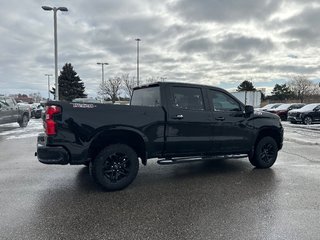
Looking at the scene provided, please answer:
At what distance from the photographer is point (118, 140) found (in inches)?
228

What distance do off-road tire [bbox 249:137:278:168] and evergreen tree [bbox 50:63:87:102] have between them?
6637 centimetres

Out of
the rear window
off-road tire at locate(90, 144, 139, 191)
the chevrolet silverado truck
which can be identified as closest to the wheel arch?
off-road tire at locate(90, 144, 139, 191)

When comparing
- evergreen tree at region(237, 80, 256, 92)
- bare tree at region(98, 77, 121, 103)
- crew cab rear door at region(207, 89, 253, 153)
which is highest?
evergreen tree at region(237, 80, 256, 92)

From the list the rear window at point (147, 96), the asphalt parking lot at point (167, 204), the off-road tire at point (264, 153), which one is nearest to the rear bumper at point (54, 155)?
the asphalt parking lot at point (167, 204)

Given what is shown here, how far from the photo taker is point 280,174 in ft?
22.8

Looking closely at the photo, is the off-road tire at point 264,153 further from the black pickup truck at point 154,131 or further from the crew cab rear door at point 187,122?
the crew cab rear door at point 187,122

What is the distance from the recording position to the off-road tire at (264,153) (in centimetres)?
741

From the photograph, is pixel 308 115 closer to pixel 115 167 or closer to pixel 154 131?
pixel 154 131

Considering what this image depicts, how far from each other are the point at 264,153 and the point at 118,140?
11.9 ft

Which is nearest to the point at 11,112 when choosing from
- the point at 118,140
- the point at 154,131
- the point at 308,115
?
the point at 118,140

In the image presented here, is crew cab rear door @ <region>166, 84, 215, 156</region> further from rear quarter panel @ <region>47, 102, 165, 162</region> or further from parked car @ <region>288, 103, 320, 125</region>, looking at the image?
parked car @ <region>288, 103, 320, 125</region>

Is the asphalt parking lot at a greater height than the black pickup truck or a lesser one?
lesser

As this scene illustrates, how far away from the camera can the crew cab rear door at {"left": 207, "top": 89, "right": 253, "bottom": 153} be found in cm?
671

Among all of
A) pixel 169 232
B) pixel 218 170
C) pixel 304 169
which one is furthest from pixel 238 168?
pixel 169 232
